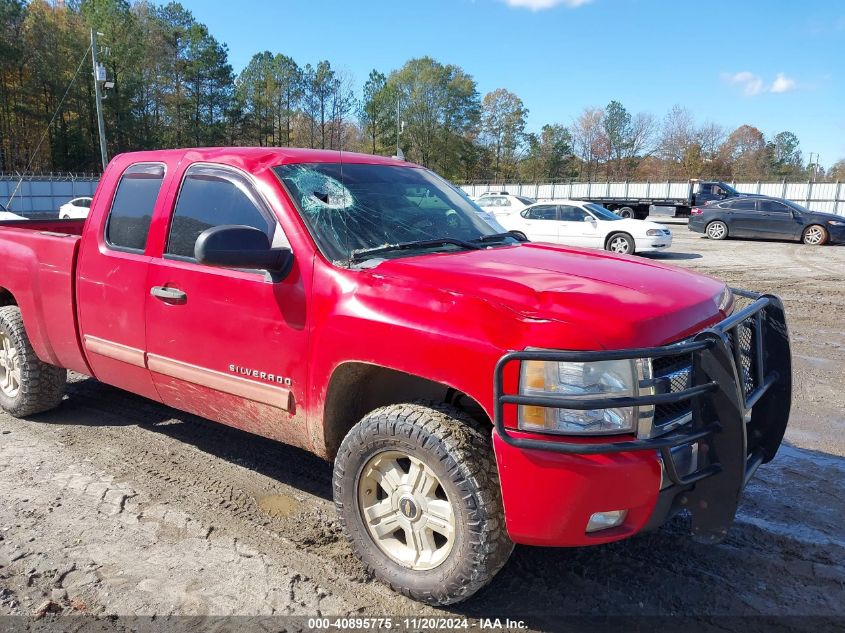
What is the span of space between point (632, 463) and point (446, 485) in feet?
2.40

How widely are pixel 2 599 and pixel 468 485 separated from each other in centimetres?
213

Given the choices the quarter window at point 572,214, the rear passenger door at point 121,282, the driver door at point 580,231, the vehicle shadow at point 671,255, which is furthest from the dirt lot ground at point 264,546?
the quarter window at point 572,214

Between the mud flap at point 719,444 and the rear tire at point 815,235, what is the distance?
20.6 meters

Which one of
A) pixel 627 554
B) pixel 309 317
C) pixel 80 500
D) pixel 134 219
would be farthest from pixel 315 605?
pixel 134 219

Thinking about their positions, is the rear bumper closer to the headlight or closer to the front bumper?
the front bumper

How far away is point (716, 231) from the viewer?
2230cm

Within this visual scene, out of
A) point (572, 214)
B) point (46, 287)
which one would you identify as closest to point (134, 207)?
point (46, 287)

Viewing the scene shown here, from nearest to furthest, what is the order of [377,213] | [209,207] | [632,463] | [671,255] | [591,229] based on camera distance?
[632,463]
[377,213]
[209,207]
[591,229]
[671,255]

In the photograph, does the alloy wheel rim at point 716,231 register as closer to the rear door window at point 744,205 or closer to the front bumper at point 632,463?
the rear door window at point 744,205

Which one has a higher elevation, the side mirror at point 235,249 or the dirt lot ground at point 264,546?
the side mirror at point 235,249

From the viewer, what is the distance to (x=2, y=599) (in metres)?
2.84

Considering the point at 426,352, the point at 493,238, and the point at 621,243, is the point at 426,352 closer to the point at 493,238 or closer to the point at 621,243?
the point at 493,238

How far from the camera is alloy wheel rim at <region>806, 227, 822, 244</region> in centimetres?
1980

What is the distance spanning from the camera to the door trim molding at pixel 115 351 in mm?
3903
